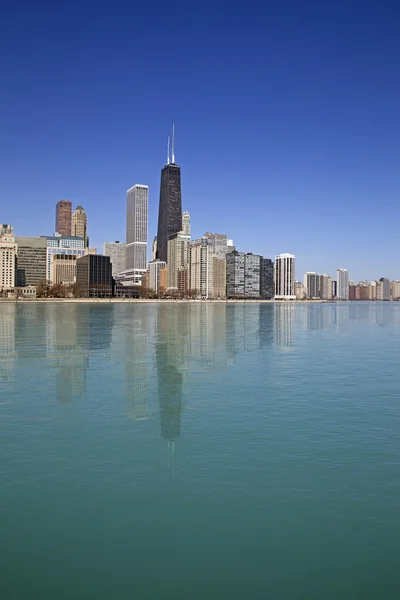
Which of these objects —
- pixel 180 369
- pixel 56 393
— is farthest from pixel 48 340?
pixel 56 393

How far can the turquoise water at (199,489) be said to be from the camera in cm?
1066

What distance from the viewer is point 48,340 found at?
57.0m

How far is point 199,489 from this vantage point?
14.7 metres

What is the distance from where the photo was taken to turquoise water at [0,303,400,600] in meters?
10.7

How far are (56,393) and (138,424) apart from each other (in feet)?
26.3

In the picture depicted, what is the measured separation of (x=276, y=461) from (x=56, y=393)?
14976mm

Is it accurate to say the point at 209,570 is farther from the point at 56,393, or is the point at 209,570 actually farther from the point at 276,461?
the point at 56,393

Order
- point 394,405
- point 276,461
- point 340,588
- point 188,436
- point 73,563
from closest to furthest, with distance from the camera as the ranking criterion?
point 340,588
point 73,563
point 276,461
point 188,436
point 394,405

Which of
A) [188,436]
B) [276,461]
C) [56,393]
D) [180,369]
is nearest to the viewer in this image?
[276,461]

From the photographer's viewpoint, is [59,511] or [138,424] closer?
[59,511]

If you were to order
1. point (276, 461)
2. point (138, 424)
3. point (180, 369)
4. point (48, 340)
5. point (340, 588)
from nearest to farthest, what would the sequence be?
point (340, 588) < point (276, 461) < point (138, 424) < point (180, 369) < point (48, 340)

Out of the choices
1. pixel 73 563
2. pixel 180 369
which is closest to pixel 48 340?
pixel 180 369

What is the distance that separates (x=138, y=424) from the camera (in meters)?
21.7

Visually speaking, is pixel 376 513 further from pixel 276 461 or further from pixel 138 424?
pixel 138 424
